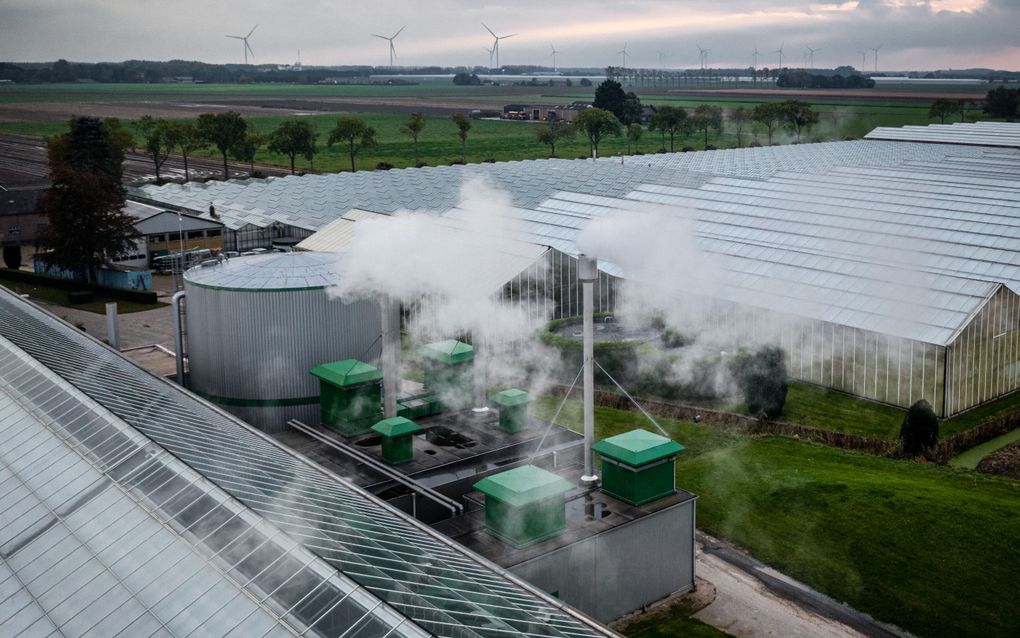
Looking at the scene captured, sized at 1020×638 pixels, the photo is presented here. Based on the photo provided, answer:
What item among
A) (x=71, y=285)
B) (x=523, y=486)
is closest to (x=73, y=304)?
(x=71, y=285)

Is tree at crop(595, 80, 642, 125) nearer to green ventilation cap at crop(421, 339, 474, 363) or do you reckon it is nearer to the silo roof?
the silo roof

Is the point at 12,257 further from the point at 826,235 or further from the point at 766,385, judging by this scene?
the point at 766,385

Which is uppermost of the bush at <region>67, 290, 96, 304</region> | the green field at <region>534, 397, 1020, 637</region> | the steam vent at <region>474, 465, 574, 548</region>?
the bush at <region>67, 290, 96, 304</region>

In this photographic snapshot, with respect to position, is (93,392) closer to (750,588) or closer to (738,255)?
(750,588)

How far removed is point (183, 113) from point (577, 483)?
17136 centimetres

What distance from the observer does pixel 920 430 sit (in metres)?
30.8

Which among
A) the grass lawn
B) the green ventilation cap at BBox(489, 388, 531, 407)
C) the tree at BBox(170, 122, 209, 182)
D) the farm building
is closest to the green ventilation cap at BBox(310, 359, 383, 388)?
the green ventilation cap at BBox(489, 388, 531, 407)

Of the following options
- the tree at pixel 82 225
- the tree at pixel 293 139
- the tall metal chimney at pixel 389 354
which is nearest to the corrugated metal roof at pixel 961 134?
the tree at pixel 293 139

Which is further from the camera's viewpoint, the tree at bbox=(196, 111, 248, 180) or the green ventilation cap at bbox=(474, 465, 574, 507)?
the tree at bbox=(196, 111, 248, 180)

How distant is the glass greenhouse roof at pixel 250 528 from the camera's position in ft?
45.5

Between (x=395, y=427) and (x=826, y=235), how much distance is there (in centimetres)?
2603

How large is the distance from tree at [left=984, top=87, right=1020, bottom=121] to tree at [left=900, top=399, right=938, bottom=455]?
4897 inches

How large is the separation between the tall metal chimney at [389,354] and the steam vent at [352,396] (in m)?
0.32

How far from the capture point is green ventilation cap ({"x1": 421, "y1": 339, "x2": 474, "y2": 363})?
29.6 metres
